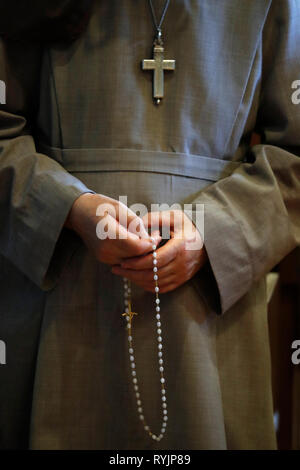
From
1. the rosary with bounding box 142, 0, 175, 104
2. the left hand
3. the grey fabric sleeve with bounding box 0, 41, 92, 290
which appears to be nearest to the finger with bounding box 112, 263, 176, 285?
the left hand

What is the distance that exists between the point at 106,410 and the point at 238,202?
0.45 m

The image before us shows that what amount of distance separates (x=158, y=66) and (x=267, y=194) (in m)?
0.31

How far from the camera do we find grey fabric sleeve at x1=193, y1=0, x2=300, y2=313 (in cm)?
87

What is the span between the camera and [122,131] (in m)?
0.92

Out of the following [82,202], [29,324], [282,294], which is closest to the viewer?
[82,202]

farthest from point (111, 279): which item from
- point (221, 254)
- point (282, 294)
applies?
point (282, 294)

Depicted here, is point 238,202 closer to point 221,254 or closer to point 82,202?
point 221,254

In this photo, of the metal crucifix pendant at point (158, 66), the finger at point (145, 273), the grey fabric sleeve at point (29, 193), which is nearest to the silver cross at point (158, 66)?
the metal crucifix pendant at point (158, 66)

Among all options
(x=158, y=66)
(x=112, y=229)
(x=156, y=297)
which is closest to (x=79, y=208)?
(x=112, y=229)

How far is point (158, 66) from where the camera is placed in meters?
0.92

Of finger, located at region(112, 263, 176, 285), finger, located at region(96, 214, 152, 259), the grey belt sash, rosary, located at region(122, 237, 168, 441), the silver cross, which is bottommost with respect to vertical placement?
rosary, located at region(122, 237, 168, 441)

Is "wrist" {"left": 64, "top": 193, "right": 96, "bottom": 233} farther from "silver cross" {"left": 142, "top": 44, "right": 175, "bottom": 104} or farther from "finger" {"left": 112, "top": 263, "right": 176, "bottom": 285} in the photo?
"silver cross" {"left": 142, "top": 44, "right": 175, "bottom": 104}

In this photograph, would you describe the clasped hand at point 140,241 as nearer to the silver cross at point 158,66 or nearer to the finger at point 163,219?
the finger at point 163,219
